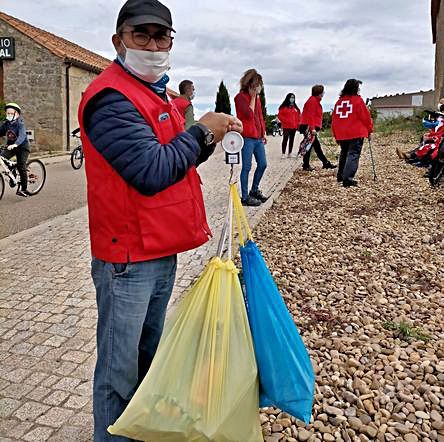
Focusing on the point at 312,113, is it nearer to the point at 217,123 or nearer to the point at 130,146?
the point at 217,123

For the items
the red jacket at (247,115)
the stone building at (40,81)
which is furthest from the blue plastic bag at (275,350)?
the stone building at (40,81)

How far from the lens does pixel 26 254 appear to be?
582 centimetres

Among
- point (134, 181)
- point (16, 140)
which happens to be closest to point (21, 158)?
point (16, 140)

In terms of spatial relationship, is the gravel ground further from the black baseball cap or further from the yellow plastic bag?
the black baseball cap

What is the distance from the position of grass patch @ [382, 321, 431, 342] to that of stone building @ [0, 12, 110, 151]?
715 inches

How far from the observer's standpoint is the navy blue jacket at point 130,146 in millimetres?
1699

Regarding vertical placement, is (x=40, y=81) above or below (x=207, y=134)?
above

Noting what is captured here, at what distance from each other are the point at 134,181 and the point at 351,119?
26.7ft

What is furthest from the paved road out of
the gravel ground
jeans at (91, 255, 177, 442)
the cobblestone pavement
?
jeans at (91, 255, 177, 442)

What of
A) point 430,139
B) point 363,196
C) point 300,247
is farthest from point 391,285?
point 430,139

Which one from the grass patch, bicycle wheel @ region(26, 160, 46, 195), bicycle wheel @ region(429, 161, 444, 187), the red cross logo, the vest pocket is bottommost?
the grass patch

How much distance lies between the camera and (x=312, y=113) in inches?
492

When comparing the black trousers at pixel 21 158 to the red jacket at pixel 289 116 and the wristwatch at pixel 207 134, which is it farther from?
the wristwatch at pixel 207 134

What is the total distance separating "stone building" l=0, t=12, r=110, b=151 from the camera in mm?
19703
